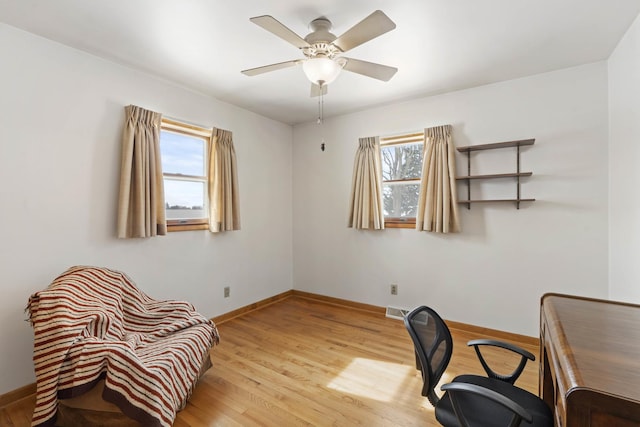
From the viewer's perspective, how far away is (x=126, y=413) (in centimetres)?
159

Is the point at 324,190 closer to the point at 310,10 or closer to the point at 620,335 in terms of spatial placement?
the point at 310,10

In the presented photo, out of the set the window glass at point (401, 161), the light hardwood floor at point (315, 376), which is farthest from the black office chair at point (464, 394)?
the window glass at point (401, 161)

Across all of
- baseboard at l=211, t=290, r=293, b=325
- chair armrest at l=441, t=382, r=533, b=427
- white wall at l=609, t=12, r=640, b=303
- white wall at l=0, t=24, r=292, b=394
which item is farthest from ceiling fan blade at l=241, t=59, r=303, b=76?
baseboard at l=211, t=290, r=293, b=325

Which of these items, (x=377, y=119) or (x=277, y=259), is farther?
(x=277, y=259)

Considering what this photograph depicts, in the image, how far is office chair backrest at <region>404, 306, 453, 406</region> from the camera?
1399 mm

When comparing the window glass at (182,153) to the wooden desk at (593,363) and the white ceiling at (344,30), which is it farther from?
the wooden desk at (593,363)

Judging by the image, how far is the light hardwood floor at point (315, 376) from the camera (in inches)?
75.3

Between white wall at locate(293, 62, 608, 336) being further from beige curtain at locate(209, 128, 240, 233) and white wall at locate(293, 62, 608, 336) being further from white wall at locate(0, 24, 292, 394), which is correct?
white wall at locate(0, 24, 292, 394)

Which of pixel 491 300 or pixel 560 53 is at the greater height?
pixel 560 53

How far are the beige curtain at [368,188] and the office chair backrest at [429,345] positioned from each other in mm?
2124

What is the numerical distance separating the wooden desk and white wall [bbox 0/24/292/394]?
3.08 m

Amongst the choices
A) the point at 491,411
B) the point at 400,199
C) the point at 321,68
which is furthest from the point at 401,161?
the point at 491,411

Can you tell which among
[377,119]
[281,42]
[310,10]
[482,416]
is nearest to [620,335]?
[482,416]

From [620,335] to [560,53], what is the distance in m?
2.38
